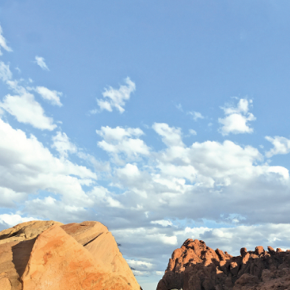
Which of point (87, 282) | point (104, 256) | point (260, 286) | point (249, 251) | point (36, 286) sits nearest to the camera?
point (36, 286)

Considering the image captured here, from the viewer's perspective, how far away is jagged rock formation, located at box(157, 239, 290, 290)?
6556 centimetres

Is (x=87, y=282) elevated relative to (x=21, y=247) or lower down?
lower down

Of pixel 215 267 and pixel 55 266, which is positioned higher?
pixel 55 266

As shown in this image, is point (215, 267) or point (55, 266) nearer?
point (55, 266)

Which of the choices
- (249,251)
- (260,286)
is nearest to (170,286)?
(249,251)

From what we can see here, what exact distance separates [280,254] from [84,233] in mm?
56884

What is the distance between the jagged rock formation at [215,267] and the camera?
65562 mm

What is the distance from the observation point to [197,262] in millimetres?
78250

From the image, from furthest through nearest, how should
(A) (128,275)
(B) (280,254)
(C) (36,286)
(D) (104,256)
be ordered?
(B) (280,254) < (A) (128,275) < (D) (104,256) < (C) (36,286)

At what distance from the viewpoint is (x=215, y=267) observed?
73.9 m

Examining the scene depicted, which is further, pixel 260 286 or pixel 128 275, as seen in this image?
pixel 260 286

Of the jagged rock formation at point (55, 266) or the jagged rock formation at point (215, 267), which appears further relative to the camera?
the jagged rock formation at point (215, 267)

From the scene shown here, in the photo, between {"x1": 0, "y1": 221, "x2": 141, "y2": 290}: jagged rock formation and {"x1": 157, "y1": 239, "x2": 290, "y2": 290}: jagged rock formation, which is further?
{"x1": 157, "y1": 239, "x2": 290, "y2": 290}: jagged rock formation

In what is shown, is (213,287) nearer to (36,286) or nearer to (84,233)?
(84,233)
